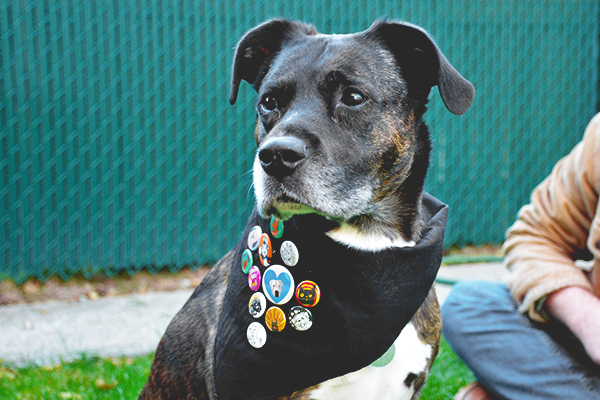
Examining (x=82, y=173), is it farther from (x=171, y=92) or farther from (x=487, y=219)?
(x=487, y=219)

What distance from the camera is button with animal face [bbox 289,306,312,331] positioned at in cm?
190

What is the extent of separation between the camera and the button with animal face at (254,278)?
6.46 feet

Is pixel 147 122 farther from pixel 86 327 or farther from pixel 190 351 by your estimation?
pixel 190 351

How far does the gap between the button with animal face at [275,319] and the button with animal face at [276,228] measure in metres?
0.27

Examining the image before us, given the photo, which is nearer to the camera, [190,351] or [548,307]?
[190,351]

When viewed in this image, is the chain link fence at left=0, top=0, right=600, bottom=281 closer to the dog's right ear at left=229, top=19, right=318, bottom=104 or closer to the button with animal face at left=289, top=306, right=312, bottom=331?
the dog's right ear at left=229, top=19, right=318, bottom=104

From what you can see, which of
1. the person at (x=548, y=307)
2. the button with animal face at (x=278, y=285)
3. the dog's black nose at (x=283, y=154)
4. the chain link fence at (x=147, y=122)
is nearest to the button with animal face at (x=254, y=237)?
A: the button with animal face at (x=278, y=285)

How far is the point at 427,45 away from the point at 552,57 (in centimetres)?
459

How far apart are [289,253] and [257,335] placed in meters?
0.32

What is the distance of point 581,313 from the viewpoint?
2164mm

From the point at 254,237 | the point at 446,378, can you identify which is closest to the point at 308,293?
→ the point at 254,237

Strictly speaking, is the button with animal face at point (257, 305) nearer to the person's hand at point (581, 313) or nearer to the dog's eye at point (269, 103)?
the dog's eye at point (269, 103)

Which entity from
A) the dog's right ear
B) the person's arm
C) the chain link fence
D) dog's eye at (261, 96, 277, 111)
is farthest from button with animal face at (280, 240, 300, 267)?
the chain link fence

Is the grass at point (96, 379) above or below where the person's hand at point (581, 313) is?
below
